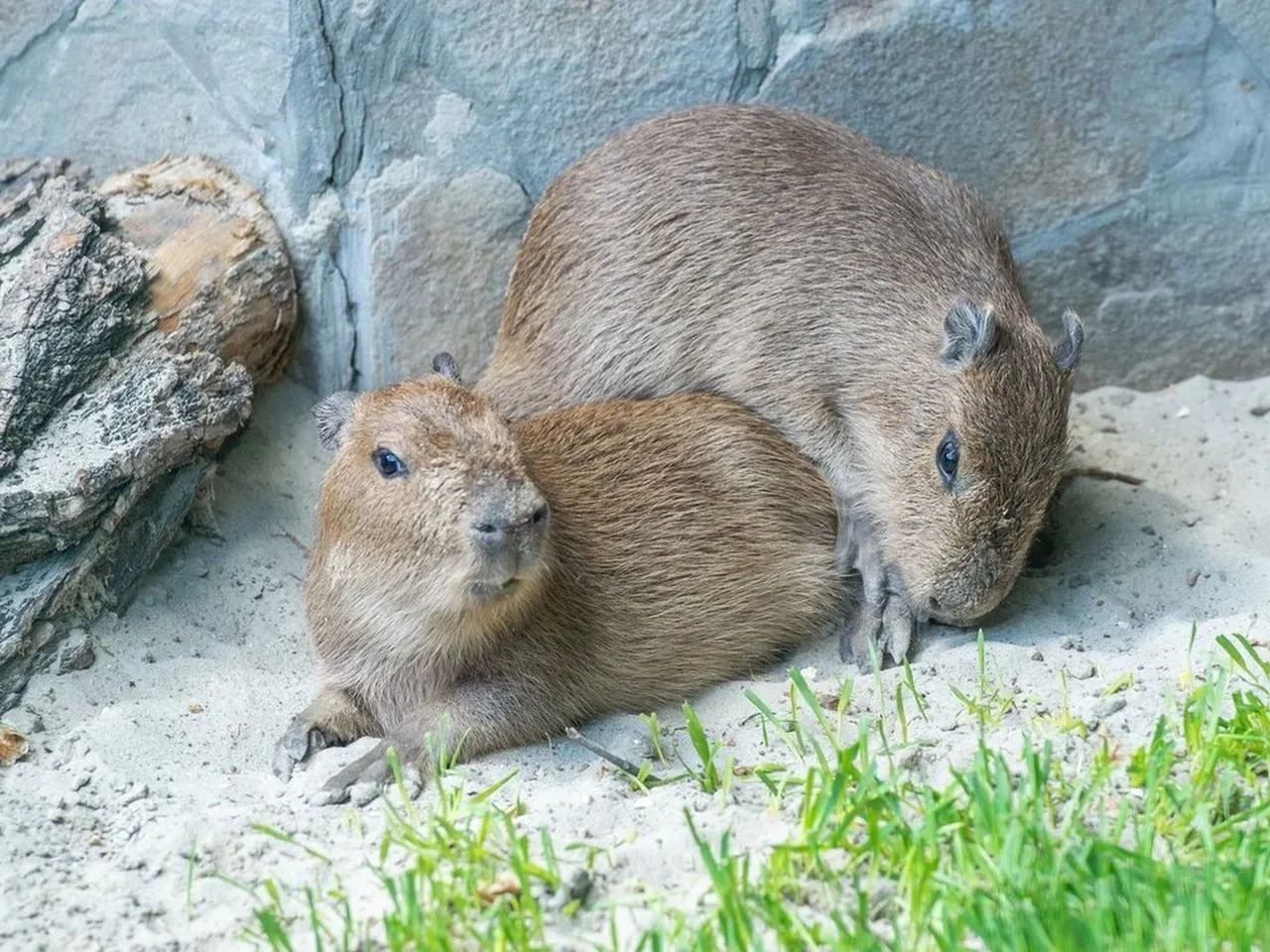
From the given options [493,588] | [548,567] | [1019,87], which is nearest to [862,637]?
[548,567]

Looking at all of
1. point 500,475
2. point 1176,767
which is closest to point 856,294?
point 500,475

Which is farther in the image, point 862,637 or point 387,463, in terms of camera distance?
point 862,637

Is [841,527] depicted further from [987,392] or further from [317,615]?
[317,615]

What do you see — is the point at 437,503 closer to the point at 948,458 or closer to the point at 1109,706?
the point at 948,458

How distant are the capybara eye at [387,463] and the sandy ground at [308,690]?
2.77 feet

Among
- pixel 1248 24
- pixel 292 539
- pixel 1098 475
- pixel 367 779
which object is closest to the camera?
pixel 367 779

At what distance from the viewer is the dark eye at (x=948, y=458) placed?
4801 millimetres

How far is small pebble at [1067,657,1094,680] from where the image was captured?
4441 mm

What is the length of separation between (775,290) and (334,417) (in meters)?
1.60

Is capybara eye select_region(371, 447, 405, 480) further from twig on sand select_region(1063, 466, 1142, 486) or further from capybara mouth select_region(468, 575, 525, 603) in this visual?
twig on sand select_region(1063, 466, 1142, 486)

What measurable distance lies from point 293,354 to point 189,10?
4.04 feet

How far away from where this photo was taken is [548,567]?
172 inches

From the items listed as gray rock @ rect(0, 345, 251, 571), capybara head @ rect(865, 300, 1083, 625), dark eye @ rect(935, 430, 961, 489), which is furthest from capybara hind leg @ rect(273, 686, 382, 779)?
dark eye @ rect(935, 430, 961, 489)

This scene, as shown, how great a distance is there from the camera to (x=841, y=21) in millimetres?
5434
